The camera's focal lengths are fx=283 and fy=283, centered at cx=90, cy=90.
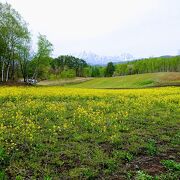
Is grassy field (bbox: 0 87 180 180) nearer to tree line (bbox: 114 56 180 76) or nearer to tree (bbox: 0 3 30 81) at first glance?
tree (bbox: 0 3 30 81)

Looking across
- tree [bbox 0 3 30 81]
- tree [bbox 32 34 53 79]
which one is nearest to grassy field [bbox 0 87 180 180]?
tree [bbox 0 3 30 81]

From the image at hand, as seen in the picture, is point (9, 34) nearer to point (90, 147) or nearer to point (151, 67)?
point (90, 147)

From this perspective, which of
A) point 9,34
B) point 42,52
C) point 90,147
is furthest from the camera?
point 42,52

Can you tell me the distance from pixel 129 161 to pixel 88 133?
3.43 metres

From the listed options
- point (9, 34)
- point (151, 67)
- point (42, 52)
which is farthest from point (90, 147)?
point (151, 67)

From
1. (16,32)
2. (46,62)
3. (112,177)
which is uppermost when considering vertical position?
(16,32)

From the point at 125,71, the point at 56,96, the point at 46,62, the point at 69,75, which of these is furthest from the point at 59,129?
the point at 125,71

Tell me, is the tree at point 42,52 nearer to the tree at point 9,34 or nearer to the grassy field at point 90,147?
the tree at point 9,34

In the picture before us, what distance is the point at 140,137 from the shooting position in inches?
497

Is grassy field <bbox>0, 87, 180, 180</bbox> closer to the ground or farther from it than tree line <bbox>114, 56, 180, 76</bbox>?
closer to the ground

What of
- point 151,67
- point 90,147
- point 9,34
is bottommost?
point 90,147

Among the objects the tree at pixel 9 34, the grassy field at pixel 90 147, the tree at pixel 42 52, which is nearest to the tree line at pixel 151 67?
the tree at pixel 42 52

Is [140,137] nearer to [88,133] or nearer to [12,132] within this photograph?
[88,133]

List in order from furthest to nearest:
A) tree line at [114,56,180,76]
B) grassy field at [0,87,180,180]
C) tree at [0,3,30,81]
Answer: tree line at [114,56,180,76] < tree at [0,3,30,81] < grassy field at [0,87,180,180]
